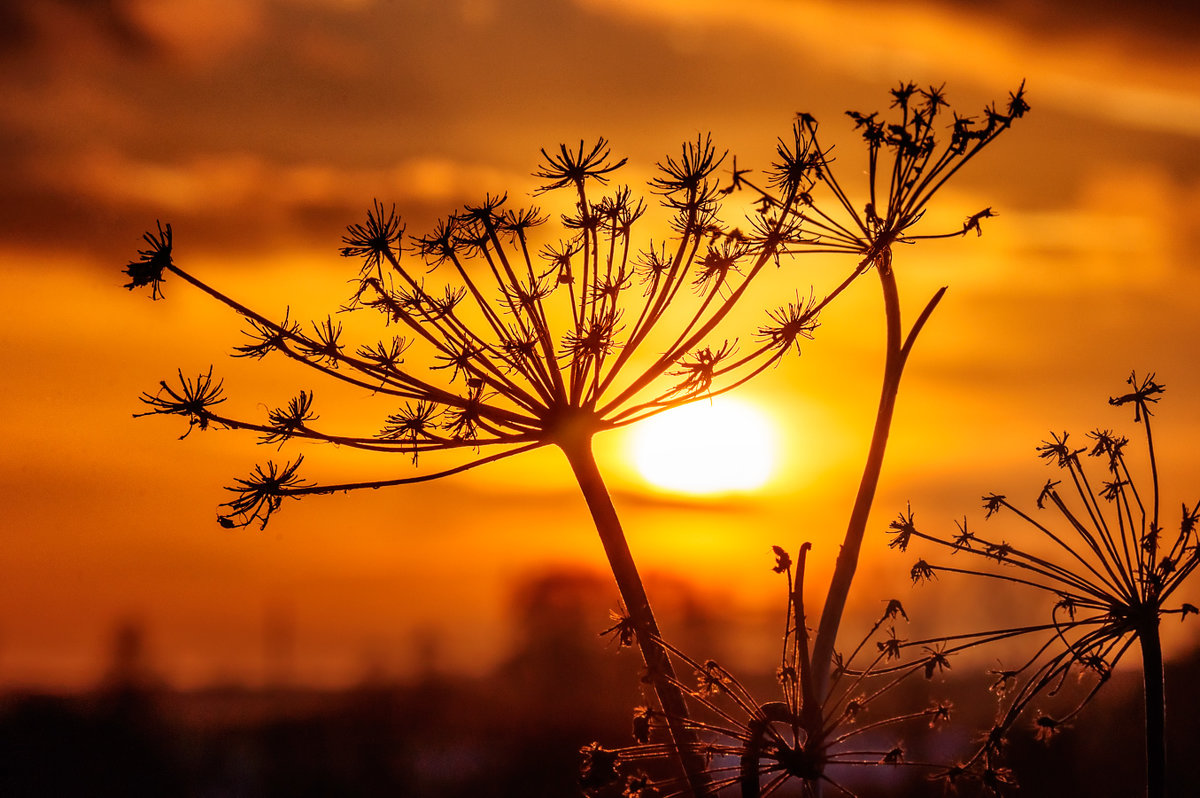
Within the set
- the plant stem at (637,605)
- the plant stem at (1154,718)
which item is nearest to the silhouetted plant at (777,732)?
the plant stem at (637,605)

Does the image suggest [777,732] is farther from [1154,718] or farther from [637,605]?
[1154,718]

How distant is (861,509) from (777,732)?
0.90m

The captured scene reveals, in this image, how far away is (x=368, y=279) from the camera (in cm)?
469

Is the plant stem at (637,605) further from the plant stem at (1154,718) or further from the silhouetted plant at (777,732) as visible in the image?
the plant stem at (1154,718)

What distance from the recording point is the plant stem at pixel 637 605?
4.12 m

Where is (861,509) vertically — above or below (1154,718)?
above

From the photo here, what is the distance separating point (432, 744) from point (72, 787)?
11925 mm

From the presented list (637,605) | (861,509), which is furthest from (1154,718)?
(637,605)

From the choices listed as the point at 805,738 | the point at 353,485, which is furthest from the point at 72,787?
the point at 805,738

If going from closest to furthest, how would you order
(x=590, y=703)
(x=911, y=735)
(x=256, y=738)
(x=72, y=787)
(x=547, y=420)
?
(x=547, y=420) → (x=911, y=735) → (x=72, y=787) → (x=590, y=703) → (x=256, y=738)

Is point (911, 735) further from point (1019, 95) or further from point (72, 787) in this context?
point (72, 787)

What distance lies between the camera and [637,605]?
4.27 m

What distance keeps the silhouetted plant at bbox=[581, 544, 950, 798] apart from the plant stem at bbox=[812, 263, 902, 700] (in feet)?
0.28

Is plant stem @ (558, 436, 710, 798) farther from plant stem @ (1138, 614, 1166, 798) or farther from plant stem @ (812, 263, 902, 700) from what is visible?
plant stem @ (1138, 614, 1166, 798)
